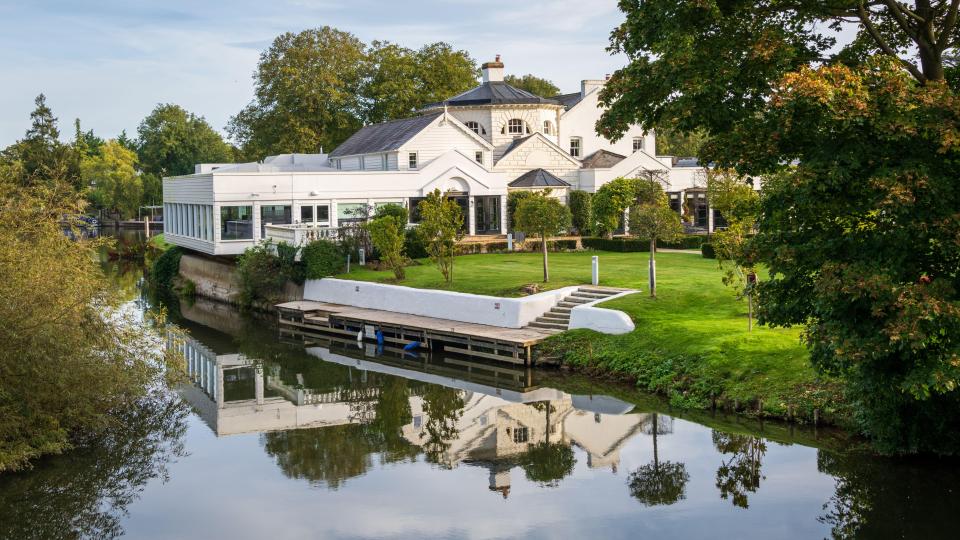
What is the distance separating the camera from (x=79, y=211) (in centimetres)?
2084

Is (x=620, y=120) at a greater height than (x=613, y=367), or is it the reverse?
(x=620, y=120)

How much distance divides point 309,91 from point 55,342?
43.6m

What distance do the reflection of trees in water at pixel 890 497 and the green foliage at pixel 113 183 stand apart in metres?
78.3

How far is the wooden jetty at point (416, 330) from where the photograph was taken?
2564cm

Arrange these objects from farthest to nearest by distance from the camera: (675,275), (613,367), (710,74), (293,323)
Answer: (293,323) → (675,275) → (613,367) → (710,74)

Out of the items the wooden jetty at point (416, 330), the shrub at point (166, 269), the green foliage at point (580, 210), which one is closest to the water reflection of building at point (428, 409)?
the wooden jetty at point (416, 330)

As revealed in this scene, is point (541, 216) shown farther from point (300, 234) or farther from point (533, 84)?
point (533, 84)

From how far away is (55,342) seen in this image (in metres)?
16.8

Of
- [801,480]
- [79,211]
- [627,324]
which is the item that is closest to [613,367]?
[627,324]

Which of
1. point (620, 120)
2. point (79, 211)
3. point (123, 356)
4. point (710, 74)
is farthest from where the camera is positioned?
point (79, 211)

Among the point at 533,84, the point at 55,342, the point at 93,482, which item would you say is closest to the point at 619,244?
the point at 55,342

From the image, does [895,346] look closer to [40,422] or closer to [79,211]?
[40,422]

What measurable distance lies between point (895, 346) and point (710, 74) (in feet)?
15.6

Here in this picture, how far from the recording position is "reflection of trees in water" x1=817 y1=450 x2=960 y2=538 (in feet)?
45.9
